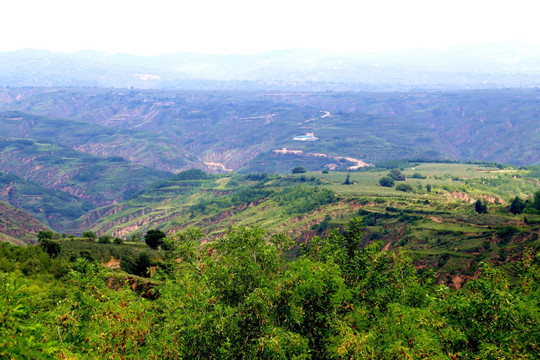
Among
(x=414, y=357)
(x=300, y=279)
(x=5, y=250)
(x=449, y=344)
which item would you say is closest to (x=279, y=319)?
(x=300, y=279)

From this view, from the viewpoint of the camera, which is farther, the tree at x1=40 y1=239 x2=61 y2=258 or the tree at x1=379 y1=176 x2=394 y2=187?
the tree at x1=379 y1=176 x2=394 y2=187

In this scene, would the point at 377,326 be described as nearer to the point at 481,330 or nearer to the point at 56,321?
the point at 481,330

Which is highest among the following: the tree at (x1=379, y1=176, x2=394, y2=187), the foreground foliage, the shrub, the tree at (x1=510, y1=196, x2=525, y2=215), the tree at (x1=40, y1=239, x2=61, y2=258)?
the foreground foliage

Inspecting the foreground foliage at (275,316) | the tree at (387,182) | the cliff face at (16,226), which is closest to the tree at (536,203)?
the foreground foliage at (275,316)

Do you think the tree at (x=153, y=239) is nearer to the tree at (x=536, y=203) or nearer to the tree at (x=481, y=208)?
the tree at (x=481, y=208)

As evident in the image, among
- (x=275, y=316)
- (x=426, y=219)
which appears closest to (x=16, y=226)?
(x=426, y=219)

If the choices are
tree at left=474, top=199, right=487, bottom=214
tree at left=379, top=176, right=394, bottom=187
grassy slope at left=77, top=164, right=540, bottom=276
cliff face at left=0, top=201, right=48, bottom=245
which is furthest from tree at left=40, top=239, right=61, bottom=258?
tree at left=379, top=176, right=394, bottom=187

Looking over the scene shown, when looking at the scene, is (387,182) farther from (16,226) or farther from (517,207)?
(16,226)

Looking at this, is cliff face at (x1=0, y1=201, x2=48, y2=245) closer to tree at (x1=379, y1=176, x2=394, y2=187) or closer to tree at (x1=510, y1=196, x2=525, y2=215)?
tree at (x1=379, y1=176, x2=394, y2=187)
